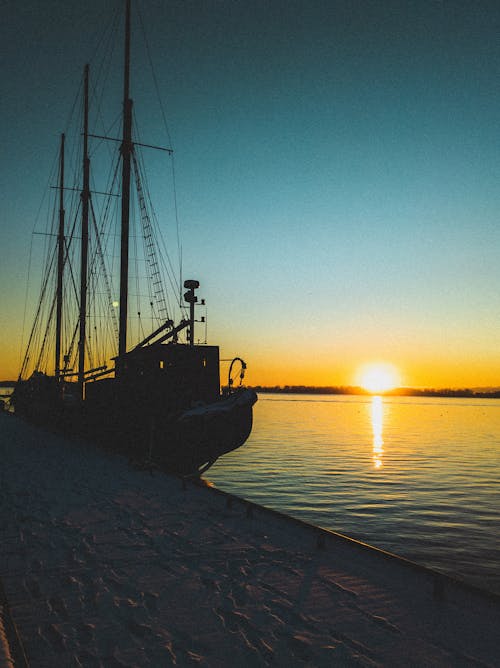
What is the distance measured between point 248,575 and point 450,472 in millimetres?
27742

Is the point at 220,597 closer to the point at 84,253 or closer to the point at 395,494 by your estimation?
the point at 395,494

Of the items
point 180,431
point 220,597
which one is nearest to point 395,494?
point 180,431

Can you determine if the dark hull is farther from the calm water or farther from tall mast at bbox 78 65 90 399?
tall mast at bbox 78 65 90 399

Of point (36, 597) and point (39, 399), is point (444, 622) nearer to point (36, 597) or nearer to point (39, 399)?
point (36, 597)

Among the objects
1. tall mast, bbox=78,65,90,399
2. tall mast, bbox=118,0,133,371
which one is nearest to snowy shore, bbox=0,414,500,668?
tall mast, bbox=118,0,133,371

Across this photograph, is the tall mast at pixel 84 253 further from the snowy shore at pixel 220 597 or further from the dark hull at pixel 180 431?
the snowy shore at pixel 220 597

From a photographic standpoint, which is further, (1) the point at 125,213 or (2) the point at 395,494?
(1) the point at 125,213

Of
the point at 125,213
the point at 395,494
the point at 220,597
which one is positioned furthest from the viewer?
the point at 125,213

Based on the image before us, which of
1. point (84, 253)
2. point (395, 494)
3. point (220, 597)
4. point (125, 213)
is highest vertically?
point (125, 213)

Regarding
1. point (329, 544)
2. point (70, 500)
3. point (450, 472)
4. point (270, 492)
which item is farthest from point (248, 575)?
point (450, 472)

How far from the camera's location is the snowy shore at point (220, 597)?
16.8 feet

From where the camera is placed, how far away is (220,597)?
6371 millimetres

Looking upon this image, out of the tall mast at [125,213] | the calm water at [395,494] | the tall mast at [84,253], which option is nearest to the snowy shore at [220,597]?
the calm water at [395,494]

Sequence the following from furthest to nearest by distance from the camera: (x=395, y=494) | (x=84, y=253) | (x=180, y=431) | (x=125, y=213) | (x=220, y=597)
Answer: (x=84, y=253) < (x=125, y=213) < (x=395, y=494) < (x=180, y=431) < (x=220, y=597)
